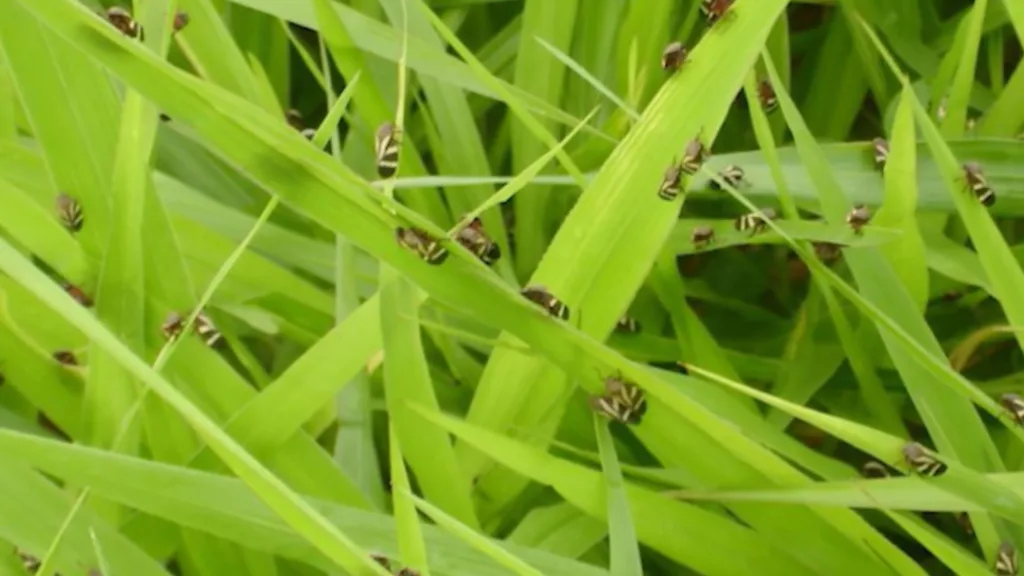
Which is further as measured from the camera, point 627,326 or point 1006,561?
point 627,326

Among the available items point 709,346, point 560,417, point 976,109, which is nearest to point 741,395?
point 709,346

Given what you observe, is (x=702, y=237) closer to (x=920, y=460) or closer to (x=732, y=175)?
(x=732, y=175)

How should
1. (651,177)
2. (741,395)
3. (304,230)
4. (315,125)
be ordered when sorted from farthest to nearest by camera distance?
(315,125) → (304,230) → (741,395) → (651,177)

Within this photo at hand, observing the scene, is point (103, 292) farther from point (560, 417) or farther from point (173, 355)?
point (560, 417)

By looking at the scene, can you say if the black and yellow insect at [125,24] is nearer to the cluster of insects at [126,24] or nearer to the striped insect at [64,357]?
the cluster of insects at [126,24]

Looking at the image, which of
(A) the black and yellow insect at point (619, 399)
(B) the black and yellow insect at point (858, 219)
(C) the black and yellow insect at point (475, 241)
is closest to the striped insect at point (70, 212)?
(C) the black and yellow insect at point (475, 241)

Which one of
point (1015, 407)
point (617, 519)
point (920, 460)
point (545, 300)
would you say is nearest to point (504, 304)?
point (545, 300)
